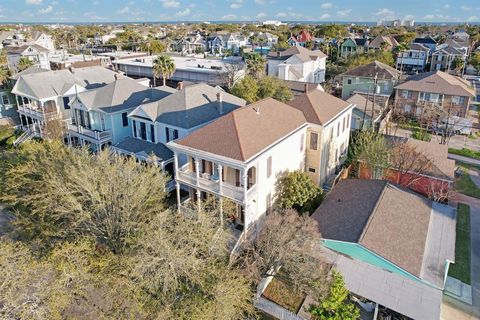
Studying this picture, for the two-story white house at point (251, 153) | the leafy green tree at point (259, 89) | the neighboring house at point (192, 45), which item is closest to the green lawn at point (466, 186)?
the two-story white house at point (251, 153)

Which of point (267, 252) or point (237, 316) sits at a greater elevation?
point (267, 252)

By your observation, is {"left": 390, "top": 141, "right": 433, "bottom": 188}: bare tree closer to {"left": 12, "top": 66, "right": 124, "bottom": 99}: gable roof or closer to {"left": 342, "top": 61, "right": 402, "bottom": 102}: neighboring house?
{"left": 342, "top": 61, "right": 402, "bottom": 102}: neighboring house

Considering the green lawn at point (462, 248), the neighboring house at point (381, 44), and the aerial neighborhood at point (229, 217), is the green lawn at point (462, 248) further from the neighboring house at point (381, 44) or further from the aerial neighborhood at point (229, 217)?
Answer: the neighboring house at point (381, 44)

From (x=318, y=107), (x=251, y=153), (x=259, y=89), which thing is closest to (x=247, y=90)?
(x=259, y=89)

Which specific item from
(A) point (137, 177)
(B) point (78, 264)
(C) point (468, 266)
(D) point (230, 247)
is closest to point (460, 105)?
(C) point (468, 266)

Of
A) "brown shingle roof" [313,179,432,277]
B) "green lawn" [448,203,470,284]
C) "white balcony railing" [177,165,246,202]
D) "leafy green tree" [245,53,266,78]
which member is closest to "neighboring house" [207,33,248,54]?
"leafy green tree" [245,53,266,78]

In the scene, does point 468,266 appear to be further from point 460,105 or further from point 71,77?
point 71,77
